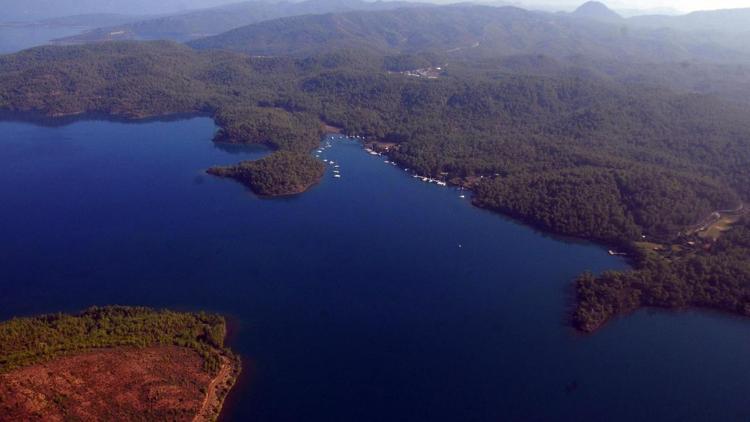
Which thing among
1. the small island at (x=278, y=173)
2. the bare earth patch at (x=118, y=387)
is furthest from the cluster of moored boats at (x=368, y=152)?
the bare earth patch at (x=118, y=387)

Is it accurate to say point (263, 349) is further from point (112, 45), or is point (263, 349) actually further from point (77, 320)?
point (112, 45)

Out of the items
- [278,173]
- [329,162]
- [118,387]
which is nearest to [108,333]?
[118,387]

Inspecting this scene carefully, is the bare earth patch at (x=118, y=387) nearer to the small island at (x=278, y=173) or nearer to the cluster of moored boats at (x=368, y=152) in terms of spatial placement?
the small island at (x=278, y=173)

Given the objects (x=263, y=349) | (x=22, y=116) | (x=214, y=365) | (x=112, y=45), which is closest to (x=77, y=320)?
(x=214, y=365)

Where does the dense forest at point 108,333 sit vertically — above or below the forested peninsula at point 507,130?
below

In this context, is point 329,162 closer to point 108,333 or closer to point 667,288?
point 108,333

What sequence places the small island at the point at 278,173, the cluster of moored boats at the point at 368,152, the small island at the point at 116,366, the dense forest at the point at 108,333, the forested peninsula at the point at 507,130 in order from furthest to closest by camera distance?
the cluster of moored boats at the point at 368,152
the small island at the point at 278,173
the forested peninsula at the point at 507,130
the dense forest at the point at 108,333
the small island at the point at 116,366
